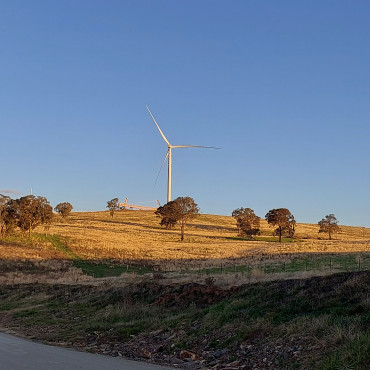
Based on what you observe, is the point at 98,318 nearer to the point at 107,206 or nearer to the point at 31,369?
the point at 31,369

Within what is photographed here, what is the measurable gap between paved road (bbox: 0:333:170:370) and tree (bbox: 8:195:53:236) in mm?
65292

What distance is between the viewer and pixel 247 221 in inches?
4102

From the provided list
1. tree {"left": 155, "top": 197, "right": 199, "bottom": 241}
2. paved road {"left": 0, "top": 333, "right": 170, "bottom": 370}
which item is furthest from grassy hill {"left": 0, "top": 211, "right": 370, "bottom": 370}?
tree {"left": 155, "top": 197, "right": 199, "bottom": 241}

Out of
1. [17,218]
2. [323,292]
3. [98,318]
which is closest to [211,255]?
[17,218]

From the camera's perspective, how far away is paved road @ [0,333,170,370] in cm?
1112

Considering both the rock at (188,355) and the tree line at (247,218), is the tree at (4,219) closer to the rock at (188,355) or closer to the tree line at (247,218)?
the tree line at (247,218)

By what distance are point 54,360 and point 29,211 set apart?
228 feet

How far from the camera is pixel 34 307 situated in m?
25.2

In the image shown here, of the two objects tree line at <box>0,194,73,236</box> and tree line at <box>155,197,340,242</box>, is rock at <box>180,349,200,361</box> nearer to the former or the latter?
tree line at <box>0,194,73,236</box>

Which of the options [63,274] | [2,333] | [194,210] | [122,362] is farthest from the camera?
[194,210]

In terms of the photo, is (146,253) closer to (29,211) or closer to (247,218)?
(29,211)

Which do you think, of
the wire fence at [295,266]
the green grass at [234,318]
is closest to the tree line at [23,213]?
the wire fence at [295,266]

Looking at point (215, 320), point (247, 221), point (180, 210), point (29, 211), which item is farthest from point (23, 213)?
point (215, 320)

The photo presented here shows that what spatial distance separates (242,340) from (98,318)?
28.2ft
